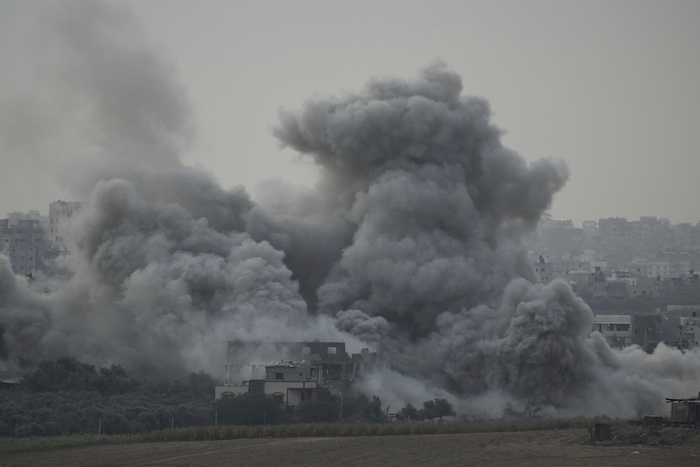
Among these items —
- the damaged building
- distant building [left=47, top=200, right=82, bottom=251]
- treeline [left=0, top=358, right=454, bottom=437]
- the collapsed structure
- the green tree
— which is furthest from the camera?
distant building [left=47, top=200, right=82, bottom=251]

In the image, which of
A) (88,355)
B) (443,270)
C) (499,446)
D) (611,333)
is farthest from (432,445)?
(611,333)

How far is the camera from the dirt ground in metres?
46.6

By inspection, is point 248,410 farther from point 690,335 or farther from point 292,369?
point 690,335

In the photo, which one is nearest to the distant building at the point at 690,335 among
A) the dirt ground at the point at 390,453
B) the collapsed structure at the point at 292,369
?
the collapsed structure at the point at 292,369

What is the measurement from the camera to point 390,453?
5125 cm

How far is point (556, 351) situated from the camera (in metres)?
69.9

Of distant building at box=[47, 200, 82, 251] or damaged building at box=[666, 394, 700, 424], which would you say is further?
distant building at box=[47, 200, 82, 251]

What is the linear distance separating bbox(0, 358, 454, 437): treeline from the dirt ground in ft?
17.5

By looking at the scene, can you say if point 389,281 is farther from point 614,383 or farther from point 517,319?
point 614,383

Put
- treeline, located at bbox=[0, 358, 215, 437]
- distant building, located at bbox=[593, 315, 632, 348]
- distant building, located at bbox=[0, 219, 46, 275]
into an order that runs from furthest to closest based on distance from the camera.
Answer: distant building, located at bbox=[0, 219, 46, 275], distant building, located at bbox=[593, 315, 632, 348], treeline, located at bbox=[0, 358, 215, 437]

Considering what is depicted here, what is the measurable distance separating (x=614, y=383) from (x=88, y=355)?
26434 mm

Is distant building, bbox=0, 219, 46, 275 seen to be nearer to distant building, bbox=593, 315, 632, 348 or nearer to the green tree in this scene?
distant building, bbox=593, 315, 632, 348

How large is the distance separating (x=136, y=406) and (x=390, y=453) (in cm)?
1652

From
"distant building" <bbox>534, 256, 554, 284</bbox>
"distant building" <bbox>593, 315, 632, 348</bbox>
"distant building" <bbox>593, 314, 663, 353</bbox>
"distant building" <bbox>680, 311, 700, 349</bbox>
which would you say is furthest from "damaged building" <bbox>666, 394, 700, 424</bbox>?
"distant building" <bbox>534, 256, 554, 284</bbox>
